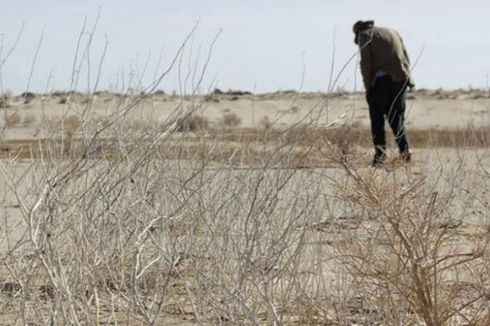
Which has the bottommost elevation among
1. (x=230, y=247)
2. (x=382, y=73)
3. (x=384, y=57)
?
(x=230, y=247)

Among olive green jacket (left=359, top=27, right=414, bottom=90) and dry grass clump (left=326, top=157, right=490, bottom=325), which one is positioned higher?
olive green jacket (left=359, top=27, right=414, bottom=90)

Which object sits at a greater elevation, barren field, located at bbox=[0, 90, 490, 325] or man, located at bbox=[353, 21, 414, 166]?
man, located at bbox=[353, 21, 414, 166]

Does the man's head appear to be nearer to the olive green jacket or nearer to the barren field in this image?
the olive green jacket

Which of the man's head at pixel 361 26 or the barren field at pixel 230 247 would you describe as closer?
the barren field at pixel 230 247

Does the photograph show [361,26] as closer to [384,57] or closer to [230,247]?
[384,57]

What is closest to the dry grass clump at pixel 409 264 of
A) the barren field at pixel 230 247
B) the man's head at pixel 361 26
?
the barren field at pixel 230 247

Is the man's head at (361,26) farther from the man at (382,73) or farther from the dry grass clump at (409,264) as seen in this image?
the dry grass clump at (409,264)

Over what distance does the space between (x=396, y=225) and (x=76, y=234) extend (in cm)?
111

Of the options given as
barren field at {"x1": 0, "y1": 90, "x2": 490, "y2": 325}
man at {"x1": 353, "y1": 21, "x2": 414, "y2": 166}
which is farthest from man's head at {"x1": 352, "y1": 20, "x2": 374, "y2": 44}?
barren field at {"x1": 0, "y1": 90, "x2": 490, "y2": 325}

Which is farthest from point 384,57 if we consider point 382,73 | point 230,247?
point 230,247

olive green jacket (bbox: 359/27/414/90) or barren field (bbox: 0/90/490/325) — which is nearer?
barren field (bbox: 0/90/490/325)

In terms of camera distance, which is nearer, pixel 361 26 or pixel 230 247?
pixel 230 247

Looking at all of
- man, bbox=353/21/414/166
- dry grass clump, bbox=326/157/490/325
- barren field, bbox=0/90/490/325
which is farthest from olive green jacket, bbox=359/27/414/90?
dry grass clump, bbox=326/157/490/325

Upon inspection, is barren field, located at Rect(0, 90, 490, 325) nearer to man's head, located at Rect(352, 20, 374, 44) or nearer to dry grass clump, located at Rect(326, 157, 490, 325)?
dry grass clump, located at Rect(326, 157, 490, 325)
